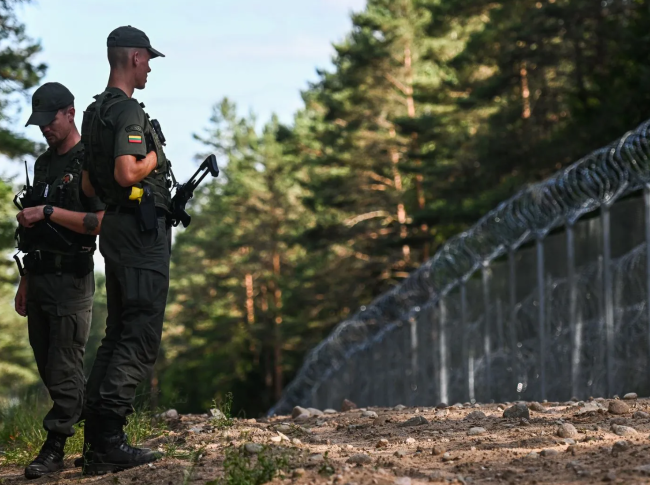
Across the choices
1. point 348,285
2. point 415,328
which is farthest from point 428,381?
point 348,285

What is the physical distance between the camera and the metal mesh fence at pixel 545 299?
10227 millimetres

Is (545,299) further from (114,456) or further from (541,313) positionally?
(114,456)

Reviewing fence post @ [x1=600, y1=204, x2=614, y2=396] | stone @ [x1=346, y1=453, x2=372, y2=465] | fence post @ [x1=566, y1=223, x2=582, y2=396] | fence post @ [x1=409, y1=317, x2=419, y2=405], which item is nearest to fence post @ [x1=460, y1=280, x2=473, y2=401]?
fence post @ [x1=409, y1=317, x2=419, y2=405]

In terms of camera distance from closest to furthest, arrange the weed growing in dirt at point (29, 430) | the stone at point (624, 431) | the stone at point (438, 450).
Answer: the stone at point (438, 450), the stone at point (624, 431), the weed growing in dirt at point (29, 430)

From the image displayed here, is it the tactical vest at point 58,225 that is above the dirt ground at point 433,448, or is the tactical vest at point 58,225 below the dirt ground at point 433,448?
above

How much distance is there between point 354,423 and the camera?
252 inches

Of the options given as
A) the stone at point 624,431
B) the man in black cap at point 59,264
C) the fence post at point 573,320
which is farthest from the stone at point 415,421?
the fence post at point 573,320

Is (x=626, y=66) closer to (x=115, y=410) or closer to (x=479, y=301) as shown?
(x=479, y=301)

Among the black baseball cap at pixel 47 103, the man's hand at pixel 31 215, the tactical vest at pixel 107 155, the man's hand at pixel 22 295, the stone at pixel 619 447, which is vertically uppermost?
the black baseball cap at pixel 47 103

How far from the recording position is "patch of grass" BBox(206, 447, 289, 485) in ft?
13.9

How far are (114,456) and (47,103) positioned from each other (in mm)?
1929

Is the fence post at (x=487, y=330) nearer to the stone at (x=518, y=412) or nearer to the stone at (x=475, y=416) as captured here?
the stone at (x=475, y=416)

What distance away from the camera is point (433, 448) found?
484cm

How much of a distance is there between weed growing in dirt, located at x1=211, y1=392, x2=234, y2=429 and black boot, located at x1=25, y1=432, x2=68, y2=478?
0.89 m
